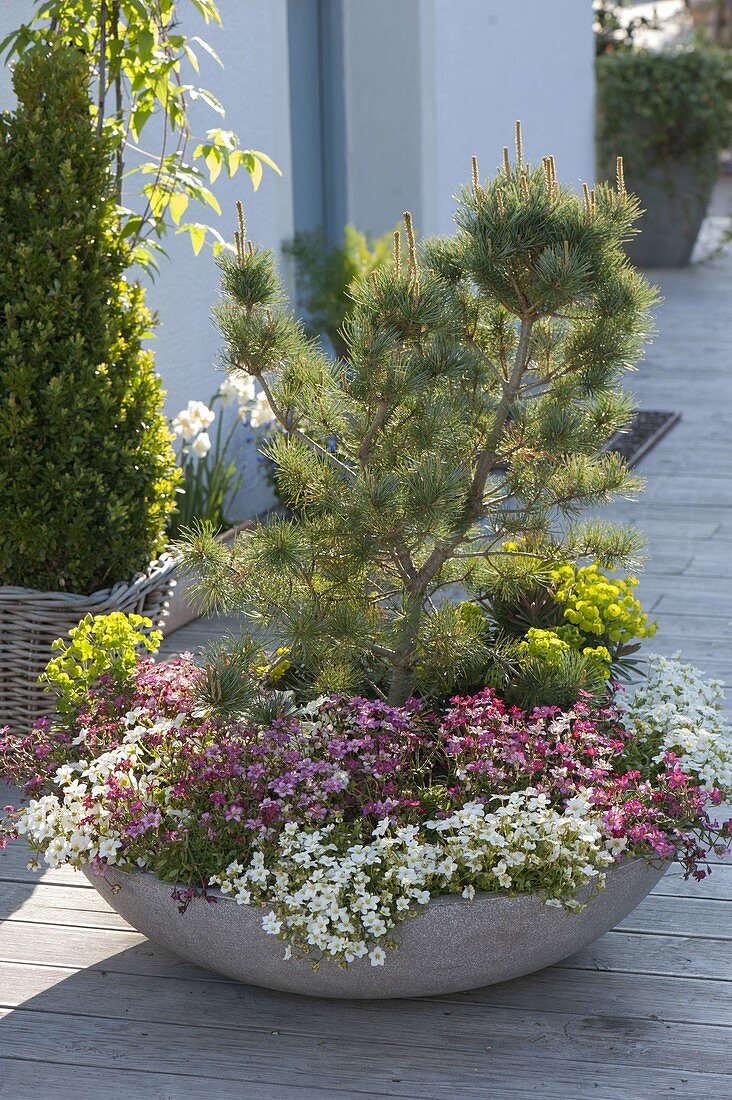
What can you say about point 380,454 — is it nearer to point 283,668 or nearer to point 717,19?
point 283,668

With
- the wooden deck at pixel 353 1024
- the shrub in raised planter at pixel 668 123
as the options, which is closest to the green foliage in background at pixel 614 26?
the shrub in raised planter at pixel 668 123

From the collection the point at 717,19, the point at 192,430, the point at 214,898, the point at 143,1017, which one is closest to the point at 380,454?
the point at 214,898

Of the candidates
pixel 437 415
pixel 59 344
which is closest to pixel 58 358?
pixel 59 344

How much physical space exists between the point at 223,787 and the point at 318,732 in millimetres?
202

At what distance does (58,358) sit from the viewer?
2.96 meters

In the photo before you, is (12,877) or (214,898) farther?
(12,877)

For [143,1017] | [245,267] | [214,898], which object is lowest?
[143,1017]

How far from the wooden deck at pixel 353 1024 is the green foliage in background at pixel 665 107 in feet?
22.4

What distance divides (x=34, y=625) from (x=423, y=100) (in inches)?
152

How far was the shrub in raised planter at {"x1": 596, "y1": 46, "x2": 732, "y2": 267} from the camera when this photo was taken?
28.0 feet

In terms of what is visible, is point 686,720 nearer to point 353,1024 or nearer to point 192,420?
point 353,1024

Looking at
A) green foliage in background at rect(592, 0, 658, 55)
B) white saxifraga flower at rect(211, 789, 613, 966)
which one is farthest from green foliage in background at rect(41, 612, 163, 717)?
green foliage in background at rect(592, 0, 658, 55)

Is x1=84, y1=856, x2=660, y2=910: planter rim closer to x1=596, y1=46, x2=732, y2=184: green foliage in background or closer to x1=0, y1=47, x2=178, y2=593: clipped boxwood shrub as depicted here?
x1=0, y1=47, x2=178, y2=593: clipped boxwood shrub

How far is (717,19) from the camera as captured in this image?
16031 mm
